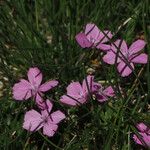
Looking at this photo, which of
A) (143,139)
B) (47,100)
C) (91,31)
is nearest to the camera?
(143,139)

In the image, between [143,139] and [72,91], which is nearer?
[143,139]

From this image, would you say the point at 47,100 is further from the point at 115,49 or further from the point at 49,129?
the point at 115,49

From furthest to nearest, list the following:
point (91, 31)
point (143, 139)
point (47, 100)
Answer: point (91, 31)
point (47, 100)
point (143, 139)

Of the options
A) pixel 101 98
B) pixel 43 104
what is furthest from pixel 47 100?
pixel 101 98

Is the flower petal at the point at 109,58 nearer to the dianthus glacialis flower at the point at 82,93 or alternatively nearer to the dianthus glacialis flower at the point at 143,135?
the dianthus glacialis flower at the point at 82,93

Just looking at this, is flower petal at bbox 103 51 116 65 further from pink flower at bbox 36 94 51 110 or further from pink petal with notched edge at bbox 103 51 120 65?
pink flower at bbox 36 94 51 110
